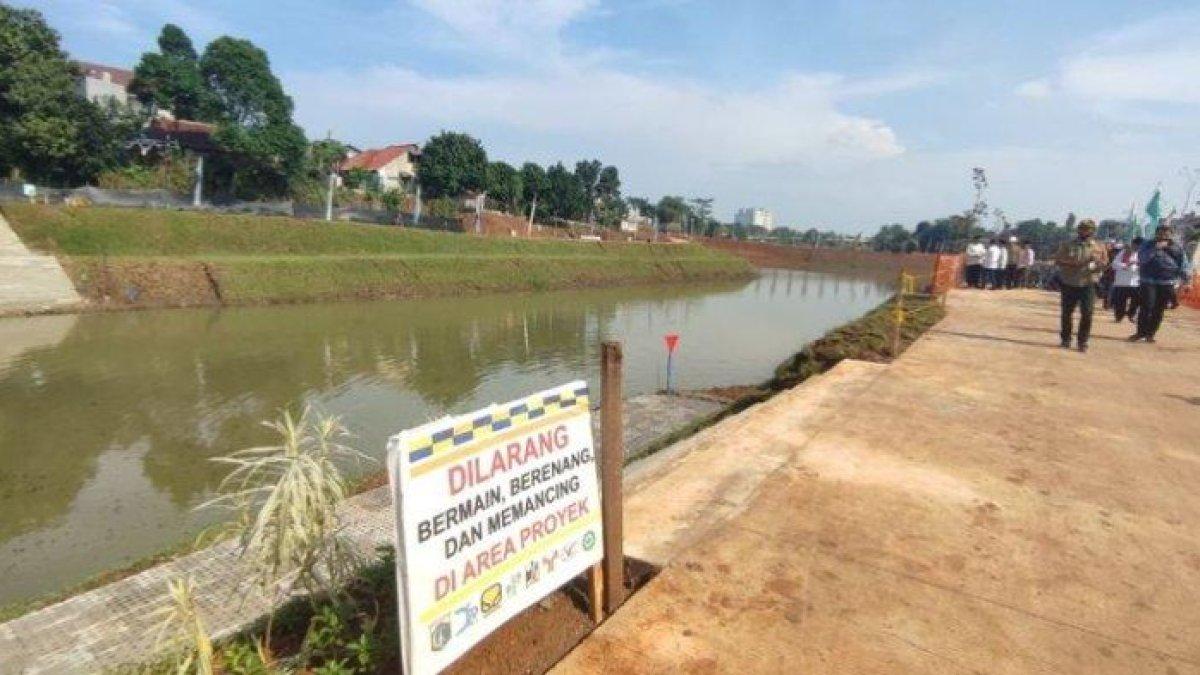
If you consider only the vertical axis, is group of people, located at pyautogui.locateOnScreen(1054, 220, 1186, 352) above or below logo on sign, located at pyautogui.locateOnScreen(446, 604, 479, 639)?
above

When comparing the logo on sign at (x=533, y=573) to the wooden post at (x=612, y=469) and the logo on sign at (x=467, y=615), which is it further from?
the wooden post at (x=612, y=469)

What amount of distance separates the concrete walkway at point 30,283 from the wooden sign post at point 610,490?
23.7 meters

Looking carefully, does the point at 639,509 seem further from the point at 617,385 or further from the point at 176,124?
the point at 176,124

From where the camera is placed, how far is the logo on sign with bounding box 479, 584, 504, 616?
275 centimetres

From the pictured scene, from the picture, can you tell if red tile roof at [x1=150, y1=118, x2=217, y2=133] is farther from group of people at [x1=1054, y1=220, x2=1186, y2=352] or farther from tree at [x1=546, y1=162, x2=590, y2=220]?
group of people at [x1=1054, y1=220, x2=1186, y2=352]

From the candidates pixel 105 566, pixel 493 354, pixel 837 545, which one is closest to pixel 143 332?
pixel 493 354

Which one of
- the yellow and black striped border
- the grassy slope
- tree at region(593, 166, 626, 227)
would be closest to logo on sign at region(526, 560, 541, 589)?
the yellow and black striped border

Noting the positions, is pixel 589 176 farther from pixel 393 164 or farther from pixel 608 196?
pixel 393 164

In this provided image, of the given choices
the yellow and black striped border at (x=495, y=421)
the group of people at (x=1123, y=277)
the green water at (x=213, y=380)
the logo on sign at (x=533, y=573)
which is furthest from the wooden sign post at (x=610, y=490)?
the group of people at (x=1123, y=277)

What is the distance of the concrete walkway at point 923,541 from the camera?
2.95m

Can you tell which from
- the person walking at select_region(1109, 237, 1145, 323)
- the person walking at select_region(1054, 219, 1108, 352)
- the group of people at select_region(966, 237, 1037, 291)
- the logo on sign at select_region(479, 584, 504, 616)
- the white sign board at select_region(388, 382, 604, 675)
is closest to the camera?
the white sign board at select_region(388, 382, 604, 675)

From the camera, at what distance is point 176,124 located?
46500 millimetres

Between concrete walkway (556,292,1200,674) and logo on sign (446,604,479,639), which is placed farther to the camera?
concrete walkway (556,292,1200,674)

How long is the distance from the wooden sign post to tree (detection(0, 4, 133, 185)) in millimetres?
39680
